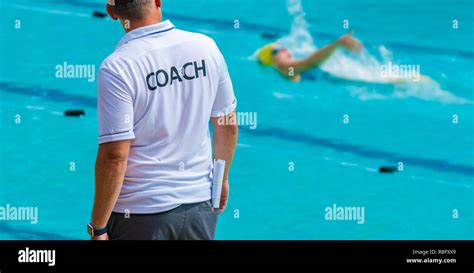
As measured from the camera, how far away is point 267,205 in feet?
21.0

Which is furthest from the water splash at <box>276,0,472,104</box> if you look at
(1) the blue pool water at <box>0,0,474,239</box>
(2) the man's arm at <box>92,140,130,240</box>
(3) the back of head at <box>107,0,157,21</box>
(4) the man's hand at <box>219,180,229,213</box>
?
(2) the man's arm at <box>92,140,130,240</box>

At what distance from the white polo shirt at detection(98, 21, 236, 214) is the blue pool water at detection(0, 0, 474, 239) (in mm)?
2540

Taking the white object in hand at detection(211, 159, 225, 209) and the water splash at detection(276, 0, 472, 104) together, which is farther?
the water splash at detection(276, 0, 472, 104)

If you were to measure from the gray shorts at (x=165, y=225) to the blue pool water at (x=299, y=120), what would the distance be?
2456mm

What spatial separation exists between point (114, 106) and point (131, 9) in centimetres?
33

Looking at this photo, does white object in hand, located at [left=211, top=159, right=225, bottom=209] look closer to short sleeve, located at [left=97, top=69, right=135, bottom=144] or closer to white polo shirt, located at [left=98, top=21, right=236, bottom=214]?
white polo shirt, located at [left=98, top=21, right=236, bottom=214]

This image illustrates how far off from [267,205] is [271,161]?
65cm

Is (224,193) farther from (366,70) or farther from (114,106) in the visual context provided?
(366,70)

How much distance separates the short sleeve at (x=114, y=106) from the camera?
11.0 feet

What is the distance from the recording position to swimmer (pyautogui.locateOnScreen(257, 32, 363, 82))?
846 cm

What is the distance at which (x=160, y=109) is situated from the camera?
3.45 m

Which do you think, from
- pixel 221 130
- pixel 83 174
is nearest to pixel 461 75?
pixel 83 174
